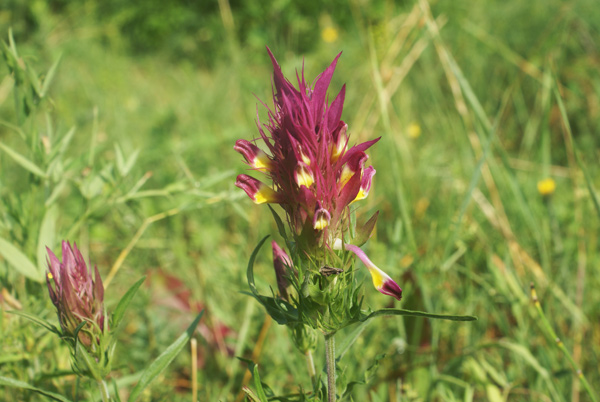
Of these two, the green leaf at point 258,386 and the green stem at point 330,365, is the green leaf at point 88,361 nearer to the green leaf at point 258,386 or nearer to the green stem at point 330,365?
the green leaf at point 258,386

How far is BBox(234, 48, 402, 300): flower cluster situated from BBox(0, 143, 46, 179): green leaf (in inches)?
25.0

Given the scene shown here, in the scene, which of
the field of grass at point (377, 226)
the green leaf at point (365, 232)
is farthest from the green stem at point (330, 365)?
the green leaf at point (365, 232)

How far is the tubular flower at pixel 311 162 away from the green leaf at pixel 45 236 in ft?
2.14

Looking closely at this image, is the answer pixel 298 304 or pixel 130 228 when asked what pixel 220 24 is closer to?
pixel 130 228

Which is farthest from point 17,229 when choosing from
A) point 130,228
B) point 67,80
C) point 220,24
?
point 220,24

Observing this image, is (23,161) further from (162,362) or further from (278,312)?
(278,312)

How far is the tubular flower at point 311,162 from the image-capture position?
0.70 metres

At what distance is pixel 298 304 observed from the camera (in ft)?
2.51

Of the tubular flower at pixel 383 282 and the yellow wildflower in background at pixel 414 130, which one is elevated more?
the yellow wildflower in background at pixel 414 130

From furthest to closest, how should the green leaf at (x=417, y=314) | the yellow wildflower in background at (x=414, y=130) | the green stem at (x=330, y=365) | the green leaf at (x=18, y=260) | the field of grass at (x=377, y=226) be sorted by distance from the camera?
the yellow wildflower in background at (x=414, y=130) < the field of grass at (x=377, y=226) < the green leaf at (x=18, y=260) < the green stem at (x=330, y=365) < the green leaf at (x=417, y=314)

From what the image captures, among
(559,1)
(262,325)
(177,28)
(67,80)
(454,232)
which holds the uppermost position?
(177,28)

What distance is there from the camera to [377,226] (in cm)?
→ 228

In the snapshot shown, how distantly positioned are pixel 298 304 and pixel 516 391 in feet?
2.91

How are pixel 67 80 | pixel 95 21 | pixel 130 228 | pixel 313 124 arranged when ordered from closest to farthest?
pixel 313 124
pixel 130 228
pixel 67 80
pixel 95 21
